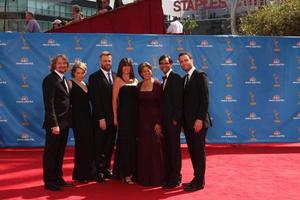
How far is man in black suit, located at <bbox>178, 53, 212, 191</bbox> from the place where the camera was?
209 inches

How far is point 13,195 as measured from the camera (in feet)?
16.8

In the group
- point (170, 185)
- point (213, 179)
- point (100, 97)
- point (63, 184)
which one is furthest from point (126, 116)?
point (213, 179)

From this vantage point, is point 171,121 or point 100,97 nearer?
point 171,121

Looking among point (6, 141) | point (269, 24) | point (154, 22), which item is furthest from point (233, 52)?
point (269, 24)

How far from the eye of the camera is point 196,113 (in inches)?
211

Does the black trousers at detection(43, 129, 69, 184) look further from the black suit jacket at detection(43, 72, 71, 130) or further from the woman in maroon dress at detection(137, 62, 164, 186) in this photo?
the woman in maroon dress at detection(137, 62, 164, 186)

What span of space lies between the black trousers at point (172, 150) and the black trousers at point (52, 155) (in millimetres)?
1312

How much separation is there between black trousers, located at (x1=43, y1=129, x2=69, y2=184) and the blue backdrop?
2830mm

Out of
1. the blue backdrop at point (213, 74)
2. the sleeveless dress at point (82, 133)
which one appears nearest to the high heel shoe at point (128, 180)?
the sleeveless dress at point (82, 133)

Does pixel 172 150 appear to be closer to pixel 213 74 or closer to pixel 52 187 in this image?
pixel 52 187

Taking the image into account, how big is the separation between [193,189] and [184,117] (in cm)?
92

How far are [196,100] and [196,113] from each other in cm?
16

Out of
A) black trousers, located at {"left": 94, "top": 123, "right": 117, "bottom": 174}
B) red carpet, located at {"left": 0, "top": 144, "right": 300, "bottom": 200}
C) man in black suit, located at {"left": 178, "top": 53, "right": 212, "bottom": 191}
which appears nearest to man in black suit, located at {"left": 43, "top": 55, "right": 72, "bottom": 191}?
red carpet, located at {"left": 0, "top": 144, "right": 300, "bottom": 200}

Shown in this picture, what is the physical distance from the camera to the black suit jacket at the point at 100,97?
5.67 metres
